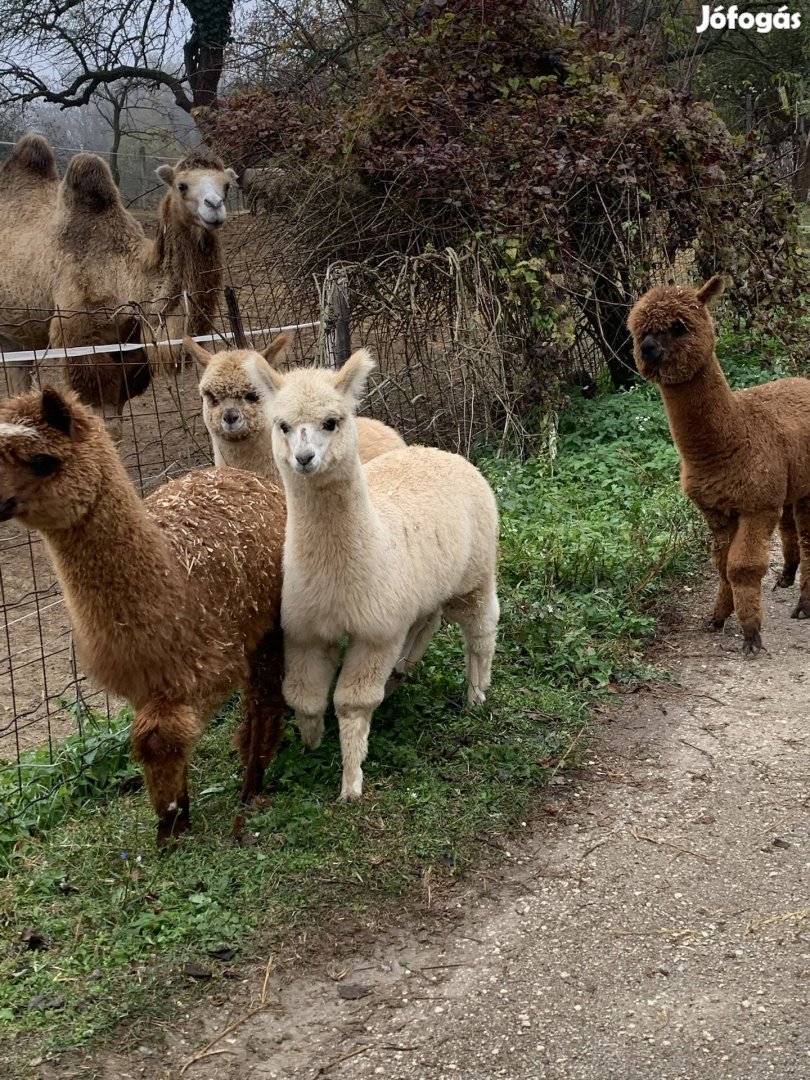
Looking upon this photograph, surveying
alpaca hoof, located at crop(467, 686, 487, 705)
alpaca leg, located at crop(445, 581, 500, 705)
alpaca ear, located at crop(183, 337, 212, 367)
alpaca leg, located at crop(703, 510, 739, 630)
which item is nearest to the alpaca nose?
alpaca leg, located at crop(703, 510, 739, 630)

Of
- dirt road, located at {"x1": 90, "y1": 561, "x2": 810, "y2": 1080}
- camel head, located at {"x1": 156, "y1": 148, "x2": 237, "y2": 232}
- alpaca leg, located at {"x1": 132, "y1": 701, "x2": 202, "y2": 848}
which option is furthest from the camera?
camel head, located at {"x1": 156, "y1": 148, "x2": 237, "y2": 232}

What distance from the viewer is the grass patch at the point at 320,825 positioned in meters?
3.11

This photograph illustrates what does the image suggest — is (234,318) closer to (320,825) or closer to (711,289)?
(711,289)

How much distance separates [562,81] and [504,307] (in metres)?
2.51

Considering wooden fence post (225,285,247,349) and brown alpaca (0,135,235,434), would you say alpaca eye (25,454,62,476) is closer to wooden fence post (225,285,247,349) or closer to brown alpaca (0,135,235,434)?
wooden fence post (225,285,247,349)

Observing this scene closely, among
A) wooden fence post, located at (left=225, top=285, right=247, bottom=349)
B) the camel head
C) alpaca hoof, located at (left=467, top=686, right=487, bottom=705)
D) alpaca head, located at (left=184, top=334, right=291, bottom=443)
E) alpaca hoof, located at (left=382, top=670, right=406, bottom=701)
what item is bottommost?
alpaca hoof, located at (left=467, top=686, right=487, bottom=705)

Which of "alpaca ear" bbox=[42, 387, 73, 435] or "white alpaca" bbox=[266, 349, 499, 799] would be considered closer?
"alpaca ear" bbox=[42, 387, 73, 435]

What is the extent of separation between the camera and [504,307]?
27.0 ft

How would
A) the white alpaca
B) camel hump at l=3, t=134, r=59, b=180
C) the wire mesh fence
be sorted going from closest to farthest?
the white alpaca
the wire mesh fence
camel hump at l=3, t=134, r=59, b=180

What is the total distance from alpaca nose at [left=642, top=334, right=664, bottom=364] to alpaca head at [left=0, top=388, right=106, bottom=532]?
267 centimetres

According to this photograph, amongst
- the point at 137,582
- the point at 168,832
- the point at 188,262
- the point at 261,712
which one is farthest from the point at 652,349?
the point at 188,262

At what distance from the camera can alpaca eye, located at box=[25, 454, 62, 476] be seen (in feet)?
10.9

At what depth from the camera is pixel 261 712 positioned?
4090 millimetres

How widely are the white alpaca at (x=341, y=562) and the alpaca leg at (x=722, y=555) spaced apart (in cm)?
177
